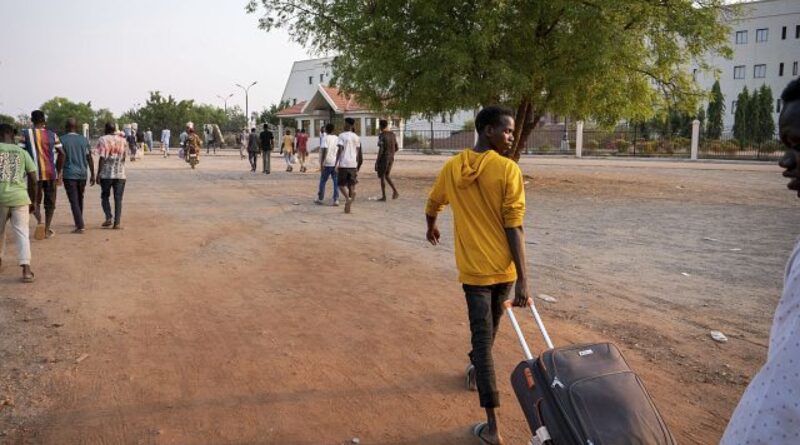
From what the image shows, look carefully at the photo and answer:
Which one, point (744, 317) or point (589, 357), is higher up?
point (589, 357)

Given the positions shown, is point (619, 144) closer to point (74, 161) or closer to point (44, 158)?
point (74, 161)

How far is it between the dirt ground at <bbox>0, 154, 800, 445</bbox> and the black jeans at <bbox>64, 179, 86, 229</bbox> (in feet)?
0.97

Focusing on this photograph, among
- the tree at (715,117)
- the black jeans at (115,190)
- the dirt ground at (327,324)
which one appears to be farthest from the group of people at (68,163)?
the tree at (715,117)

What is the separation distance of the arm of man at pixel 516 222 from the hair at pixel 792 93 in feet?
6.20

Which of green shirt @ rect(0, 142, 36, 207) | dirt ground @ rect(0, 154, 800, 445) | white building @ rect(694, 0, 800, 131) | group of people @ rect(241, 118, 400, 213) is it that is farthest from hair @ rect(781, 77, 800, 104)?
white building @ rect(694, 0, 800, 131)

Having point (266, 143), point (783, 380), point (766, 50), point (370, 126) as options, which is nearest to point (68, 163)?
point (783, 380)

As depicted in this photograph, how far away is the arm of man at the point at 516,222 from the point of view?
10.9 feet

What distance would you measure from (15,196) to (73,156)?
2.90 metres

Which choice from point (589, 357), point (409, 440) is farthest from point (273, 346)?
point (589, 357)

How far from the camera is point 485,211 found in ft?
11.3

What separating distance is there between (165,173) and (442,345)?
20.6m

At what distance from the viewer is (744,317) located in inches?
218

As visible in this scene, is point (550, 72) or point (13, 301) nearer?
point (13, 301)

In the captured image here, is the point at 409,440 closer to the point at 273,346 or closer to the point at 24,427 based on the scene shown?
the point at 273,346
